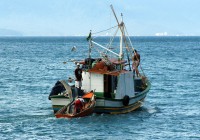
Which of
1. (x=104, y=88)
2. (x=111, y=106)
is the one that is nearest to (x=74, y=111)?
(x=111, y=106)

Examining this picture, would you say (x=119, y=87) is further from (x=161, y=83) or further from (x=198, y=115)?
(x=161, y=83)

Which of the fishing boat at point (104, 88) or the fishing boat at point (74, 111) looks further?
the fishing boat at point (104, 88)

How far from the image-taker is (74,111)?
45.3 metres

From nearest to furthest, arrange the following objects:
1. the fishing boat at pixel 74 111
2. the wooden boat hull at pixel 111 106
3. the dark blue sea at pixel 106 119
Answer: the dark blue sea at pixel 106 119 → the fishing boat at pixel 74 111 → the wooden boat hull at pixel 111 106

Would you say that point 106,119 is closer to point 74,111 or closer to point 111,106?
point 111,106

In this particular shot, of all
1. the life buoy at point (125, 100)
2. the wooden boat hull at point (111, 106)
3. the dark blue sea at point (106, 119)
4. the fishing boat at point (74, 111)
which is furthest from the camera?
the life buoy at point (125, 100)

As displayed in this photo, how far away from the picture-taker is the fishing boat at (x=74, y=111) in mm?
45000

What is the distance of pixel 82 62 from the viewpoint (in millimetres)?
49812

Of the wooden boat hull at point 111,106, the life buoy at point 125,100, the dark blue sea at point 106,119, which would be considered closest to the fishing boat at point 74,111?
the dark blue sea at point 106,119

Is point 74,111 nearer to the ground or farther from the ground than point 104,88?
nearer to the ground

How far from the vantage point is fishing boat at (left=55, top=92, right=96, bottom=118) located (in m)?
45.0

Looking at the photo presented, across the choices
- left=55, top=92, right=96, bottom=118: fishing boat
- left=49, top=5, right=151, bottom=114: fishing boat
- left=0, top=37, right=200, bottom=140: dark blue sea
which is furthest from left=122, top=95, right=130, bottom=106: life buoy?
left=55, top=92, right=96, bottom=118: fishing boat

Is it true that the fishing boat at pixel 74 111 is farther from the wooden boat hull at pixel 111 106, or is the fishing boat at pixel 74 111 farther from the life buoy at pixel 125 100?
the life buoy at pixel 125 100

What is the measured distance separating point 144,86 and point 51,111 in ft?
32.7
